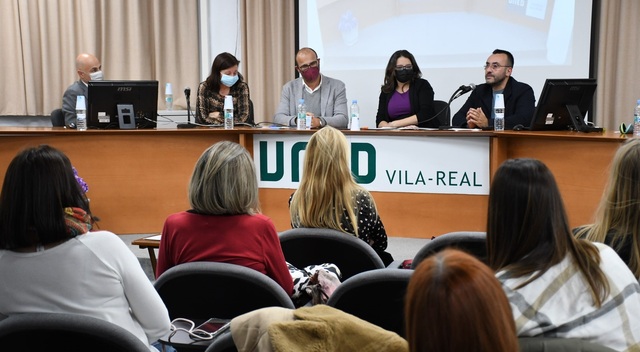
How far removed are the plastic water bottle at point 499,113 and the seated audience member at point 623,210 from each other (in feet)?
8.98

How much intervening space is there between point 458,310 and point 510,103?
453 cm

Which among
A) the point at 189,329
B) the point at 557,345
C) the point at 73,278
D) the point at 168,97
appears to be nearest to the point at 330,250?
the point at 189,329

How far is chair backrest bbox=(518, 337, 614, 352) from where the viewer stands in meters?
1.26

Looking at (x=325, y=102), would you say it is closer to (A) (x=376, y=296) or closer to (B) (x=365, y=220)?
(B) (x=365, y=220)

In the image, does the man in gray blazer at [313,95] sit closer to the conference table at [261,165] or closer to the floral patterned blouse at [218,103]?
the floral patterned blouse at [218,103]

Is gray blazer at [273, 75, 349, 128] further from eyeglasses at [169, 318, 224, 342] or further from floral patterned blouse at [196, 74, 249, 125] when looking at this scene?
eyeglasses at [169, 318, 224, 342]

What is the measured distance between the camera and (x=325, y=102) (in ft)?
18.6

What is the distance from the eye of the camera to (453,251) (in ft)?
3.14

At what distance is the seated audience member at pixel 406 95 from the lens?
17.8 feet

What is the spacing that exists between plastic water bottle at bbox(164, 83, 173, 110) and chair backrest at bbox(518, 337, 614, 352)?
5943 mm

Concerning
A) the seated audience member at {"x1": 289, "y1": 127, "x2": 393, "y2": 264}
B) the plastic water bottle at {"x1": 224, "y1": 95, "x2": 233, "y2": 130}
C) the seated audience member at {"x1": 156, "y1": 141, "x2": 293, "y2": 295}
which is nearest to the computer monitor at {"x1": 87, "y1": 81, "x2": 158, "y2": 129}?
the plastic water bottle at {"x1": 224, "y1": 95, "x2": 233, "y2": 130}

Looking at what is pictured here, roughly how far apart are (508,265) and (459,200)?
3197 mm

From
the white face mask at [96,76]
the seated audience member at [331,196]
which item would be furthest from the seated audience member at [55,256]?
the white face mask at [96,76]

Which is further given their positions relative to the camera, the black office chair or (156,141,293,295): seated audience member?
(156,141,293,295): seated audience member
